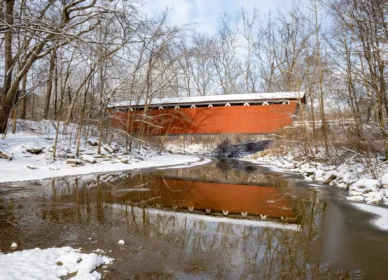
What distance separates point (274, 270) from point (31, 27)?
4634 mm

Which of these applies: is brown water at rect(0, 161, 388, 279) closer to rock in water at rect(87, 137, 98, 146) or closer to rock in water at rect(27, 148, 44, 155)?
rock in water at rect(27, 148, 44, 155)

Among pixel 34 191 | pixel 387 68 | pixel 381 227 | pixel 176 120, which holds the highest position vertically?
pixel 387 68

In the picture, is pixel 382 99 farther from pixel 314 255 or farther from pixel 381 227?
pixel 314 255

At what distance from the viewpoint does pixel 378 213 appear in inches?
258

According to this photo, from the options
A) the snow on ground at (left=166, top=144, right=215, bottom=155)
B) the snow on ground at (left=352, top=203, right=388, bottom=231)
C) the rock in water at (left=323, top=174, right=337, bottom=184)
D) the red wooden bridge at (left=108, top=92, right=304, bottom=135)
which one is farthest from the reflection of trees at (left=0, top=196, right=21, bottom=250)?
the snow on ground at (left=166, top=144, right=215, bottom=155)

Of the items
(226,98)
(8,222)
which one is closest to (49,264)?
(8,222)

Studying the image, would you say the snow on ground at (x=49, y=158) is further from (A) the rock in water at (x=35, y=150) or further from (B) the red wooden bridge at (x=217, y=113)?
(B) the red wooden bridge at (x=217, y=113)

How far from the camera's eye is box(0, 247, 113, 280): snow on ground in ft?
9.92

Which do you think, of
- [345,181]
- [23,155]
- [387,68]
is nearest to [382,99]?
[387,68]

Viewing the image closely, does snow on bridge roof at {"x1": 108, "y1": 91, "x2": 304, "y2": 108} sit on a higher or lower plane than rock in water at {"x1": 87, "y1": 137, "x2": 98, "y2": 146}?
higher

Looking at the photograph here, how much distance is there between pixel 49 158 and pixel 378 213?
13.0 metres

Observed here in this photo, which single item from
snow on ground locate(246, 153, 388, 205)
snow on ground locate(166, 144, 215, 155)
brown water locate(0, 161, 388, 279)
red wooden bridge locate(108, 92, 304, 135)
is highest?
red wooden bridge locate(108, 92, 304, 135)

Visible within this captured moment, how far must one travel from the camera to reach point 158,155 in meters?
23.3

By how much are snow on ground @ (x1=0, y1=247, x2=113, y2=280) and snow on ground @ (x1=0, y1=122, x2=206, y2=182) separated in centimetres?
779
